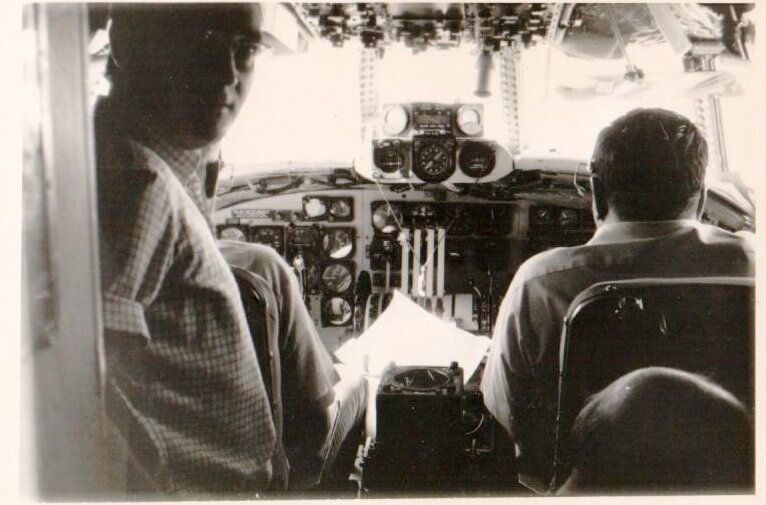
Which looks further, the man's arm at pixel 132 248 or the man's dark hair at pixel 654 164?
the man's dark hair at pixel 654 164

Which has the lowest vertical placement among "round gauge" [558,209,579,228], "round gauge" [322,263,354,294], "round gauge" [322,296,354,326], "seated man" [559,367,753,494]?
"seated man" [559,367,753,494]

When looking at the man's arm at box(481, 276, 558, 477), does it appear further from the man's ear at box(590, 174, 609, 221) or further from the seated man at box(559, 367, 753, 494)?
the man's ear at box(590, 174, 609, 221)

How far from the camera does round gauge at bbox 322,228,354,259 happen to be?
1.61 metres

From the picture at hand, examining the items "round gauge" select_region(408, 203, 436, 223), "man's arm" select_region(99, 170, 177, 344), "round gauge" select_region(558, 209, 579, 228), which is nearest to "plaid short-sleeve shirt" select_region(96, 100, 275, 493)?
"man's arm" select_region(99, 170, 177, 344)

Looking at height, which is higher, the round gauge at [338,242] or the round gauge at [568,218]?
the round gauge at [568,218]

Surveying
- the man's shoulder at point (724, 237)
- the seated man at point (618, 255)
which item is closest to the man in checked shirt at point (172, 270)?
the seated man at point (618, 255)

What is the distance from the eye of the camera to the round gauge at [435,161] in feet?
5.29

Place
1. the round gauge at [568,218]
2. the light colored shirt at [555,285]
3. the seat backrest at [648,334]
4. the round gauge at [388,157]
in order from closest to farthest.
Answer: the seat backrest at [648,334] < the light colored shirt at [555,285] < the round gauge at [568,218] < the round gauge at [388,157]

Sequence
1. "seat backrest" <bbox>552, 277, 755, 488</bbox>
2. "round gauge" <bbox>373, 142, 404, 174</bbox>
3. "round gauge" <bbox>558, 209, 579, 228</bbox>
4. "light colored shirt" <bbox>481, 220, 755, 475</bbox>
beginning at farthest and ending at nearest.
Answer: "round gauge" <bbox>373, 142, 404, 174</bbox> → "round gauge" <bbox>558, 209, 579, 228</bbox> → "light colored shirt" <bbox>481, 220, 755, 475</bbox> → "seat backrest" <bbox>552, 277, 755, 488</bbox>

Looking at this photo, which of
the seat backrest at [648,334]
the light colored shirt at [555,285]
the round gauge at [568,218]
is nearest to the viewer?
the seat backrest at [648,334]

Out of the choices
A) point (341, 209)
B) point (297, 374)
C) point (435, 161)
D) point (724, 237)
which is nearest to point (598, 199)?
point (724, 237)

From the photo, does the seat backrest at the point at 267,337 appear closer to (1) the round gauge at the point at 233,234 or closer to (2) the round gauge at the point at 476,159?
(1) the round gauge at the point at 233,234

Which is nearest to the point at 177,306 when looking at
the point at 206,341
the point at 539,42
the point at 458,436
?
the point at 206,341

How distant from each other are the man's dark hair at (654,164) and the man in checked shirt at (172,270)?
995mm
